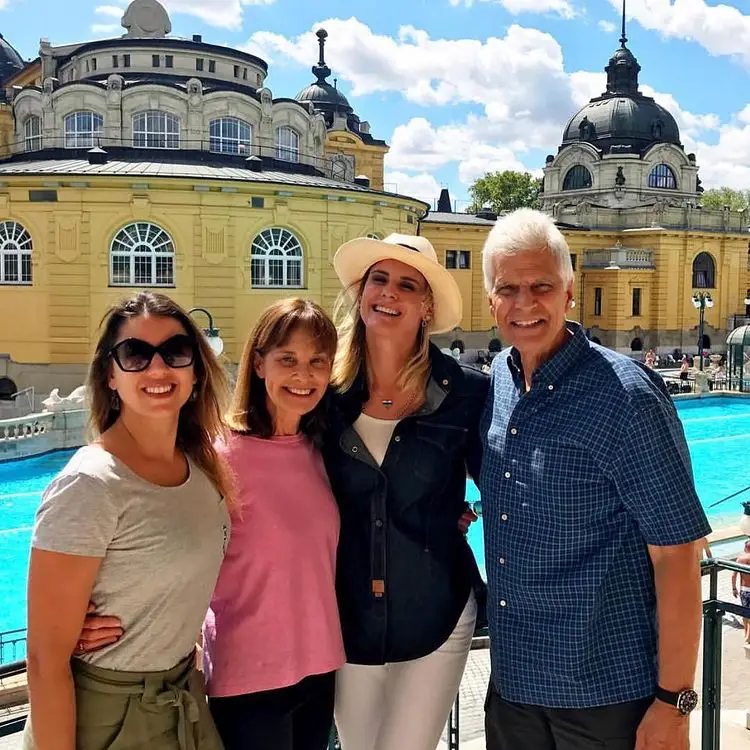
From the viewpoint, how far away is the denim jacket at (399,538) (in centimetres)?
347

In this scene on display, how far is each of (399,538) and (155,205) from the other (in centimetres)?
2746

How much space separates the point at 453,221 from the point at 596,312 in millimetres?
10690

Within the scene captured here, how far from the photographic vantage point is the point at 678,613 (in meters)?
2.99

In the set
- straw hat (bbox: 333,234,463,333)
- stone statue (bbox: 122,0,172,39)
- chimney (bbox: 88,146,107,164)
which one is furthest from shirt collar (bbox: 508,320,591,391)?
stone statue (bbox: 122,0,172,39)

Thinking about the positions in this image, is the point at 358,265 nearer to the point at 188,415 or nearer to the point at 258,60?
the point at 188,415

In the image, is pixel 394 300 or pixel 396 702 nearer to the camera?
pixel 396 702

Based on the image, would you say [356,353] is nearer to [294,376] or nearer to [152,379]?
[294,376]

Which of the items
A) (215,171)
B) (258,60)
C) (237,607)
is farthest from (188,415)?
(258,60)

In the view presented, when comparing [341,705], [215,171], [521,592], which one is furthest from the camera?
[215,171]

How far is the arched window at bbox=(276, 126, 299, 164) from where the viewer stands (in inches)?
1439

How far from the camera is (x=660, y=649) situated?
119 inches

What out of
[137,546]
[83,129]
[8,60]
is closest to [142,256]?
[83,129]

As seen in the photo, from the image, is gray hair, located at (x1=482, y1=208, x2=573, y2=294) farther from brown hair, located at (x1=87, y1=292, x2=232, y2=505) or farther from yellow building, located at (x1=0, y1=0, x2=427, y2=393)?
yellow building, located at (x1=0, y1=0, x2=427, y2=393)

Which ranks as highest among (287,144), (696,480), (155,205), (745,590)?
(287,144)
